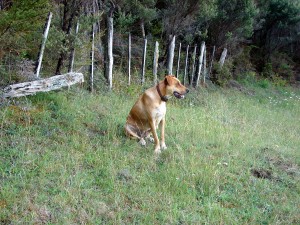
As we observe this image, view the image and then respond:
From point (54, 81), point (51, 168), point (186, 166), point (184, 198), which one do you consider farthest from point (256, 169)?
point (54, 81)

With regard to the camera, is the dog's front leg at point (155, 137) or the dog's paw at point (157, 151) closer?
the dog's paw at point (157, 151)

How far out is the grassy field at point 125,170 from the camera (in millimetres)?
4188

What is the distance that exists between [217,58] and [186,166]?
41.7 ft

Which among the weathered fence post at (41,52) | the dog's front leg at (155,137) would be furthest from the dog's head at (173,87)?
the weathered fence post at (41,52)

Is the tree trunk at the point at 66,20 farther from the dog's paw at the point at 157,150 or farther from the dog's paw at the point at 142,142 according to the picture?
the dog's paw at the point at 157,150

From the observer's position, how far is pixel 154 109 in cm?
654

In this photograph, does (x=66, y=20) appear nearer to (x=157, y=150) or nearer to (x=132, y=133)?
(x=132, y=133)

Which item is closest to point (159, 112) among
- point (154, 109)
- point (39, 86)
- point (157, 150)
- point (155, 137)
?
point (154, 109)

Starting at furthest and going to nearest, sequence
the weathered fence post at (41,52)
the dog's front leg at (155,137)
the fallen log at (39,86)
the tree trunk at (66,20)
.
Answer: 1. the tree trunk at (66,20)
2. the weathered fence post at (41,52)
3. the fallen log at (39,86)
4. the dog's front leg at (155,137)

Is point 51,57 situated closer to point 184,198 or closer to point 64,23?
point 64,23

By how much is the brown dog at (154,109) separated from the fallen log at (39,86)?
5.34 ft

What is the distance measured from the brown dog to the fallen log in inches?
64.1

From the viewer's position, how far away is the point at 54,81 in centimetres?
719

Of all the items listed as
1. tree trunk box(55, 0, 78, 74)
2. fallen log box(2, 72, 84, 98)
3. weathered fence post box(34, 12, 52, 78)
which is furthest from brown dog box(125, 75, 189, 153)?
tree trunk box(55, 0, 78, 74)
